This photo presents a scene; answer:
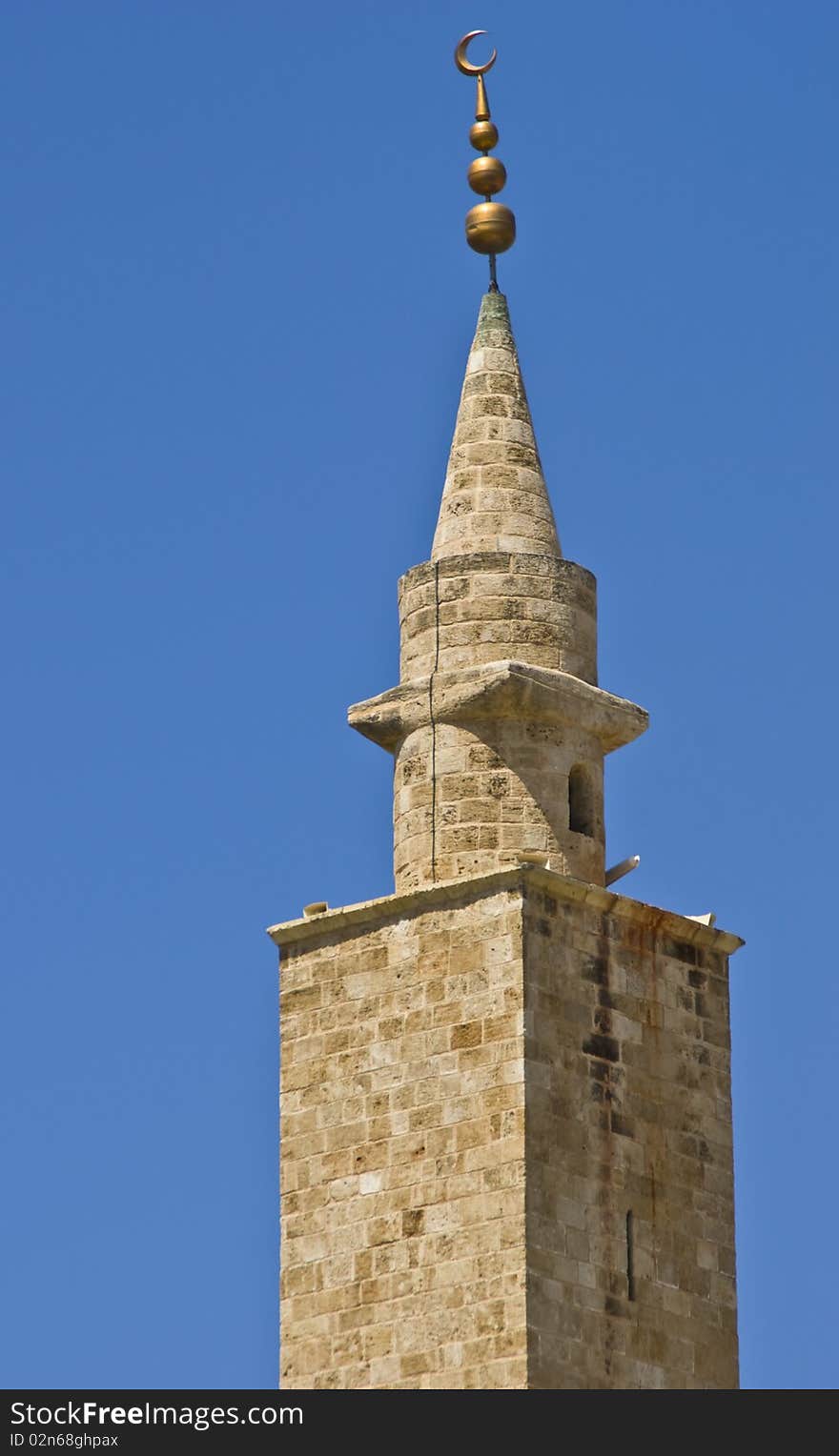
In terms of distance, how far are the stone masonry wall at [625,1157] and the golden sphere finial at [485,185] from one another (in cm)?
583

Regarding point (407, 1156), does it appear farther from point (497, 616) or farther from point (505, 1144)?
point (497, 616)

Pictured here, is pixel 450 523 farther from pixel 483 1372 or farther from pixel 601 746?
pixel 483 1372

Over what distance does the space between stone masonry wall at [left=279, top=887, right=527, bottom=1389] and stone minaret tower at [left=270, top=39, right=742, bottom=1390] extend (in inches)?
0.8

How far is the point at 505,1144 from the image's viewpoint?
35.8 meters

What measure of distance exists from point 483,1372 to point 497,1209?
1.18m

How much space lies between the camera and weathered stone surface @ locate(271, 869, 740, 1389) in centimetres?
3575

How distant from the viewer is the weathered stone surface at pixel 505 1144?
35750 millimetres

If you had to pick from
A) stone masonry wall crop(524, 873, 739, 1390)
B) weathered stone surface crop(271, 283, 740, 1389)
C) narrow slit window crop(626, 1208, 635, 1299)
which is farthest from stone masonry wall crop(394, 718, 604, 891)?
narrow slit window crop(626, 1208, 635, 1299)

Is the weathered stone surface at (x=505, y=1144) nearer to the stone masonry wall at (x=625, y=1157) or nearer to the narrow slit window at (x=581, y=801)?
the stone masonry wall at (x=625, y=1157)

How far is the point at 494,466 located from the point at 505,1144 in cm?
592
